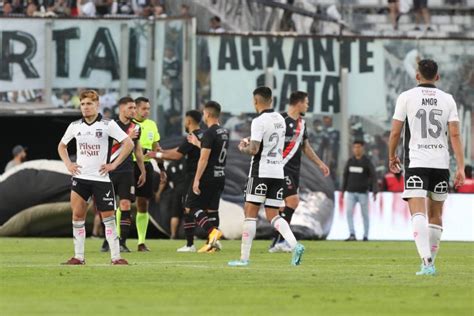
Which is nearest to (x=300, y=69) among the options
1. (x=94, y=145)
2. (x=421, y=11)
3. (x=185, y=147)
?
(x=421, y=11)

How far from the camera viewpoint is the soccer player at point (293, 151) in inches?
904

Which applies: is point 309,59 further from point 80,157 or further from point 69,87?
point 80,157

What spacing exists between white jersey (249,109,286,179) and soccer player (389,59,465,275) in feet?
8.00

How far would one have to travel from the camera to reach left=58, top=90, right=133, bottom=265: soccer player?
17.4 m

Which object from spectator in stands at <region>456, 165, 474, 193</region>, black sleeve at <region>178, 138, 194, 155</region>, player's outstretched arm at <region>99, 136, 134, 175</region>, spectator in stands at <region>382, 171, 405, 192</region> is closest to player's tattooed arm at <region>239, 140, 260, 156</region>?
player's outstretched arm at <region>99, 136, 134, 175</region>

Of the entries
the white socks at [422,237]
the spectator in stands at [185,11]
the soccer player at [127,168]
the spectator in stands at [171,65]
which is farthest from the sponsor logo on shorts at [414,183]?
the spectator in stands at [185,11]

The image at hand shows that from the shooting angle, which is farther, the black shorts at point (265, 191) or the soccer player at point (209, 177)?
the soccer player at point (209, 177)

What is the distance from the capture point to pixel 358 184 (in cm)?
3131

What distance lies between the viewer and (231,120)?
116 ft

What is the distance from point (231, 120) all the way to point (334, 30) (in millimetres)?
3540

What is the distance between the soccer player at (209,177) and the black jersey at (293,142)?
0.97 meters

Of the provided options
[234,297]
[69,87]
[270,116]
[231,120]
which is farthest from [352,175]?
[234,297]

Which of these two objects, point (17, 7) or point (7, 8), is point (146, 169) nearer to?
point (7, 8)

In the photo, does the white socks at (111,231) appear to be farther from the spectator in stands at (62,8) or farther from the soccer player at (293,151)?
Result: the spectator in stands at (62,8)
